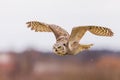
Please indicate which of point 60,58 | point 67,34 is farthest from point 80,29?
point 60,58

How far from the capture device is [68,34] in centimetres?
457

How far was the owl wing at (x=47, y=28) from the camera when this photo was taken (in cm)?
459

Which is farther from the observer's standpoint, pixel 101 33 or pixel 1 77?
pixel 1 77

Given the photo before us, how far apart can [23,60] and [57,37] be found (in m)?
0.80

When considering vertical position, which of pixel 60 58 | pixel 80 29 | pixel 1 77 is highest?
pixel 80 29

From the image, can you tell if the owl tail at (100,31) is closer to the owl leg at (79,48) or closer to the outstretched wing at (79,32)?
the outstretched wing at (79,32)

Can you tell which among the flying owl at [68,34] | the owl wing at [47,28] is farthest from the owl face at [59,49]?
the owl wing at [47,28]

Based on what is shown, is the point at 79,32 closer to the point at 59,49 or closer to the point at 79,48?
the point at 79,48

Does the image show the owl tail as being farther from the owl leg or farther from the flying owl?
the owl leg

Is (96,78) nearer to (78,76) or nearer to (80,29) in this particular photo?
(78,76)

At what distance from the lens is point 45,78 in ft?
16.1

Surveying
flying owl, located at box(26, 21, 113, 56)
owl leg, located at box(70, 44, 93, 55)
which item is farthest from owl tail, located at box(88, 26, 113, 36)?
owl leg, located at box(70, 44, 93, 55)

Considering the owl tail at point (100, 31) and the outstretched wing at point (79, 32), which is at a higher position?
the owl tail at point (100, 31)

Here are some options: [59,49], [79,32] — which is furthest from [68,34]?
[59,49]
